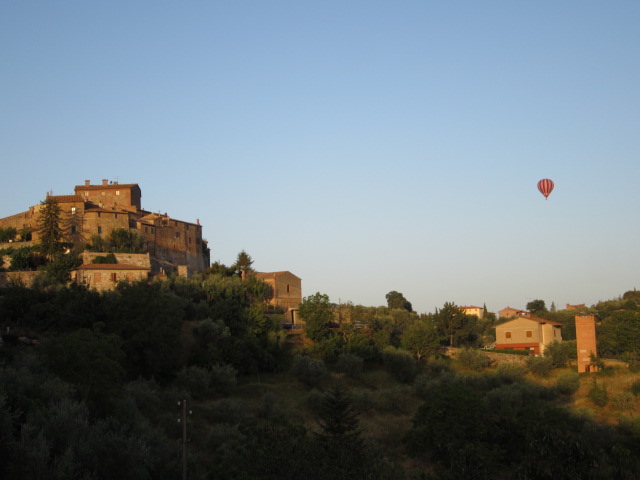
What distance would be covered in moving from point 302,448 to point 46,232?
36.6 meters

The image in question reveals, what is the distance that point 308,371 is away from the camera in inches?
1731

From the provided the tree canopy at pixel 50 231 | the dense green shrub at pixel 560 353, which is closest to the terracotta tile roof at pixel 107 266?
the tree canopy at pixel 50 231

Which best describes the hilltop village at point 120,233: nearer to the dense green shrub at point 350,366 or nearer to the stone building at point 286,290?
the stone building at point 286,290

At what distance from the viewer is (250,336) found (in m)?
45.8

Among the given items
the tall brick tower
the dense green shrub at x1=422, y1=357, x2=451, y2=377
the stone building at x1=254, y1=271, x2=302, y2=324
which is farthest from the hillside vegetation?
the stone building at x1=254, y1=271, x2=302, y2=324

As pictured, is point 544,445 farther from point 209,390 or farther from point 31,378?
point 209,390

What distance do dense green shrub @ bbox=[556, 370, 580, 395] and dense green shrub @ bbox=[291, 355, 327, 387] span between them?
15.0m

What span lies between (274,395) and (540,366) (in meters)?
21.2

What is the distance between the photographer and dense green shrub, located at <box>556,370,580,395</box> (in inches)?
1802

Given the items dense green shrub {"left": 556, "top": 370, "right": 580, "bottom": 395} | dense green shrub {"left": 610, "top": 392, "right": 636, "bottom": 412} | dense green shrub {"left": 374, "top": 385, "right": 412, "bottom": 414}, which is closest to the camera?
dense green shrub {"left": 374, "top": 385, "right": 412, "bottom": 414}

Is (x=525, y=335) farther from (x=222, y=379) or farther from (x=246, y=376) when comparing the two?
(x=222, y=379)

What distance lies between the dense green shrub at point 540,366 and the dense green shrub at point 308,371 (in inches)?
612

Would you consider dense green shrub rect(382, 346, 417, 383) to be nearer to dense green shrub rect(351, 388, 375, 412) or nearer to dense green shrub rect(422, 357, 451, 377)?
dense green shrub rect(422, 357, 451, 377)

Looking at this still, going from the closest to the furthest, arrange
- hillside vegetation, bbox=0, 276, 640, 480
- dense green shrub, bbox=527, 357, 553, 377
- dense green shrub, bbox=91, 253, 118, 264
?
hillside vegetation, bbox=0, 276, 640, 480 → dense green shrub, bbox=527, 357, 553, 377 → dense green shrub, bbox=91, 253, 118, 264
